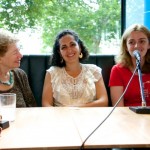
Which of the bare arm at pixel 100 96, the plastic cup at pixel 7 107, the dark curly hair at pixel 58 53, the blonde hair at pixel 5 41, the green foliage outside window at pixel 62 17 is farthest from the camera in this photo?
the green foliage outside window at pixel 62 17

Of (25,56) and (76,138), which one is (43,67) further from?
(76,138)

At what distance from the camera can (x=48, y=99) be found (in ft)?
6.62

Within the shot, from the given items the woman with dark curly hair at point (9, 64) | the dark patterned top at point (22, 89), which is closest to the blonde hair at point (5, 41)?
the woman with dark curly hair at point (9, 64)

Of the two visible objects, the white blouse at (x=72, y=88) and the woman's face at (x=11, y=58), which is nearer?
the woman's face at (x=11, y=58)

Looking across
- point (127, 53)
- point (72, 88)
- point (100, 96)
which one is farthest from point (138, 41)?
point (72, 88)

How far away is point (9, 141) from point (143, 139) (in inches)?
18.6

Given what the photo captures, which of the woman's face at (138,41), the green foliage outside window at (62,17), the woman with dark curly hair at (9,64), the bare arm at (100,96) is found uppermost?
the green foliage outside window at (62,17)

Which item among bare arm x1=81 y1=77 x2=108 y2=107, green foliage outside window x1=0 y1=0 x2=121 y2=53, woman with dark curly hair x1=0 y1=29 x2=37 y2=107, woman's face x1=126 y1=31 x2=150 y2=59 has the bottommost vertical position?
bare arm x1=81 y1=77 x2=108 y2=107

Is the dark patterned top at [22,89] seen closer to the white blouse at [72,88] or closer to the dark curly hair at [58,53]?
the white blouse at [72,88]

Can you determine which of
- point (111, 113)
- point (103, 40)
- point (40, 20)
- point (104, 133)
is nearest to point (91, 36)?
point (103, 40)

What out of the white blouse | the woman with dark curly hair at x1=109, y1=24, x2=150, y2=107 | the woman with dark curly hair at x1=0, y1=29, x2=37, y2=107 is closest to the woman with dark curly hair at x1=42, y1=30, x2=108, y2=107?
the white blouse

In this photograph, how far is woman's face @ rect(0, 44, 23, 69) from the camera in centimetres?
181

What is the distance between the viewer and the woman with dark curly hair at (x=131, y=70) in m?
2.02

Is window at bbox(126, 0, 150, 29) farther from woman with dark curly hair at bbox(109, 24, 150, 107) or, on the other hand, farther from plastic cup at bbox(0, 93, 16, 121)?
plastic cup at bbox(0, 93, 16, 121)
